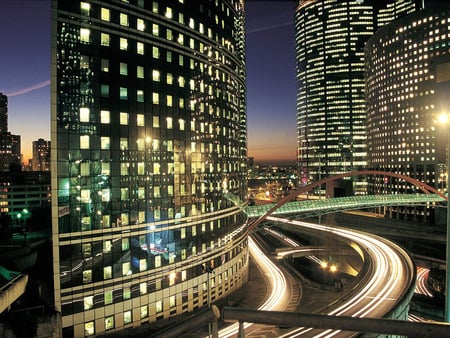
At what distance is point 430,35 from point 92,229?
421ft

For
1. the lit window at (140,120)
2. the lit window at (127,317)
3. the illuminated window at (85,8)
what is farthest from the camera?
the lit window at (140,120)

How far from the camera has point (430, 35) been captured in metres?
113

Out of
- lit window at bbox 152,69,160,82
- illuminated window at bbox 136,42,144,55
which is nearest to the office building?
lit window at bbox 152,69,160,82

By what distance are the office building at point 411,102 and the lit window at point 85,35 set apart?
347 feet

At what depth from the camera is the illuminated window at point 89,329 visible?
3021cm

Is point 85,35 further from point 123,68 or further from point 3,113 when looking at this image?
point 3,113

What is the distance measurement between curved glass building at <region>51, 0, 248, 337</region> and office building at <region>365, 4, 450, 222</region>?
90989 millimetres

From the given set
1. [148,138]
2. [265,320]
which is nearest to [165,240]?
[148,138]

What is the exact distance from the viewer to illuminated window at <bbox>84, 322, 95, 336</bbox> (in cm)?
3021

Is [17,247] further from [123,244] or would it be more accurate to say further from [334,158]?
[334,158]

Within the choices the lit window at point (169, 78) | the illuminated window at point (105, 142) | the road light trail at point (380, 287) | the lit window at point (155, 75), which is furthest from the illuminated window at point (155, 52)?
the road light trail at point (380, 287)

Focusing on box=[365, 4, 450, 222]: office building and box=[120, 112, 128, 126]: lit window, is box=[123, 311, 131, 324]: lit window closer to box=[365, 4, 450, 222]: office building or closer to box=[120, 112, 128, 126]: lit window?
box=[120, 112, 128, 126]: lit window

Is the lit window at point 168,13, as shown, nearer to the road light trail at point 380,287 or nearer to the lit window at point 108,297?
the lit window at point 108,297

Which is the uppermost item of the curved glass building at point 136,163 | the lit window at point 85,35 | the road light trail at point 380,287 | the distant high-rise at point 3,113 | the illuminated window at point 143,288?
the distant high-rise at point 3,113
